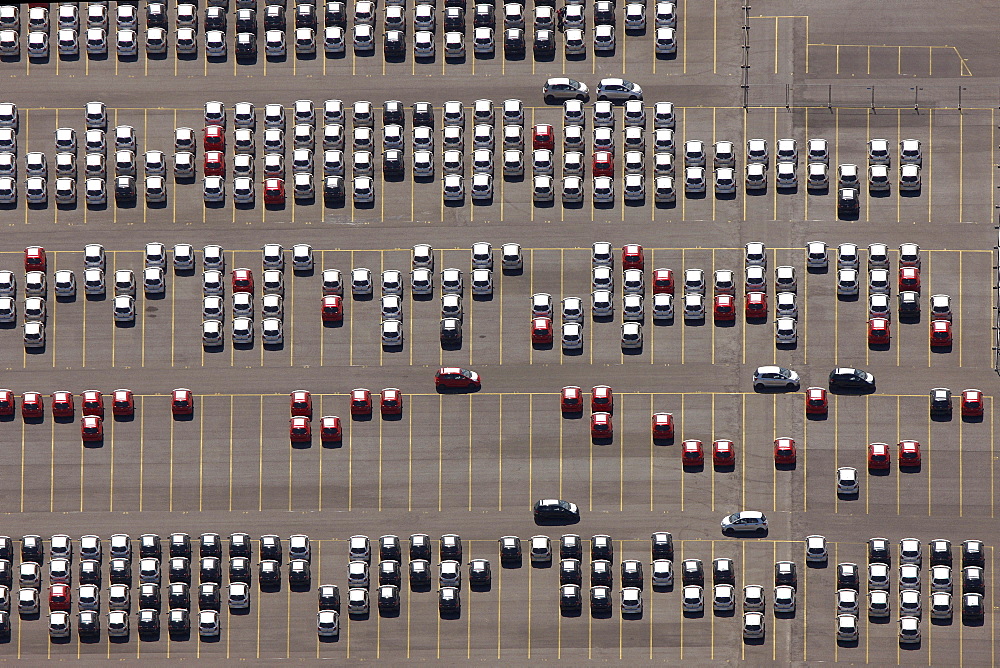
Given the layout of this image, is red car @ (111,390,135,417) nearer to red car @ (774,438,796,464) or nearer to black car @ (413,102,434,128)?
black car @ (413,102,434,128)

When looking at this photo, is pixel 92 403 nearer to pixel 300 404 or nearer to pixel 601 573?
pixel 300 404

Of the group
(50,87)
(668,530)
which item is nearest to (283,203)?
(50,87)

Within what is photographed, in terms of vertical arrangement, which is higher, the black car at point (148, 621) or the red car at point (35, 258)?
the red car at point (35, 258)

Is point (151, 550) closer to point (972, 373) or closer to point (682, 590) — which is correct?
point (682, 590)

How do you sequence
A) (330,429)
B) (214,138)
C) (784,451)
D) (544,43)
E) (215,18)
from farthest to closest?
(215,18) → (544,43) → (214,138) → (330,429) → (784,451)

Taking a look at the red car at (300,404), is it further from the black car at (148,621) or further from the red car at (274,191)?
the black car at (148,621)

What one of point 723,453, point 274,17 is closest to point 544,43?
point 274,17

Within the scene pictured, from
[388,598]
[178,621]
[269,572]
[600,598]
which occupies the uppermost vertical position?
[269,572]

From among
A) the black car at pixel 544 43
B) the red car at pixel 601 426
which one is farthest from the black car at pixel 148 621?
the black car at pixel 544 43
